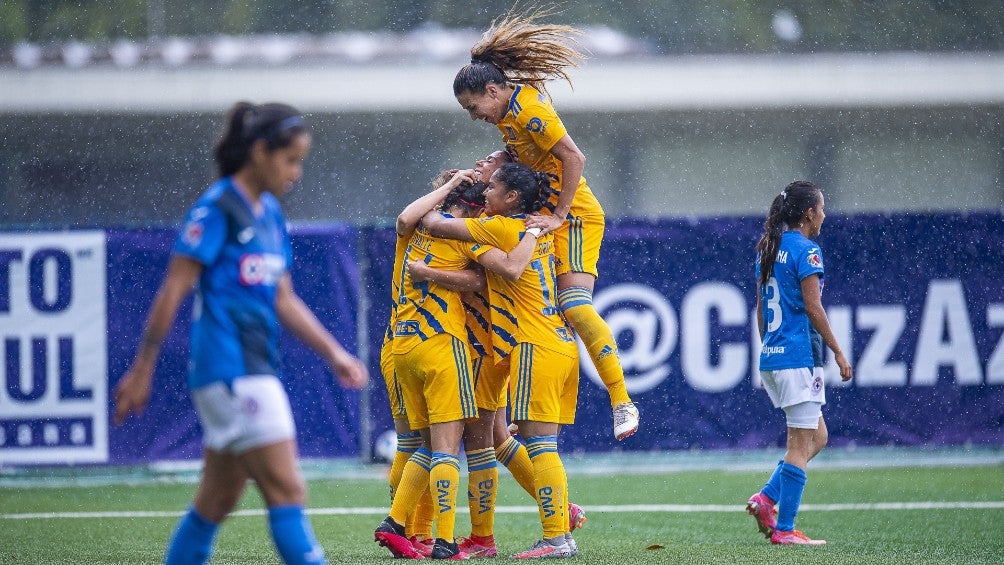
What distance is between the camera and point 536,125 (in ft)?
19.9

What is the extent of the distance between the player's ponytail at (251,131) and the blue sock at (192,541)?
1061 mm

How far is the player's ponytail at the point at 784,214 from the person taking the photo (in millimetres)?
6594

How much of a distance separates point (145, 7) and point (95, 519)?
9944 millimetres

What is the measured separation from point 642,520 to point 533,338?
2252mm

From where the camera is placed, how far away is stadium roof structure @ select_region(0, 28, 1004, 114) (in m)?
14.6

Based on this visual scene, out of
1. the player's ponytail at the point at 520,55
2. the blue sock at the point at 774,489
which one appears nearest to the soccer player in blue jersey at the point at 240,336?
the player's ponytail at the point at 520,55

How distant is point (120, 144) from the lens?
49.0ft

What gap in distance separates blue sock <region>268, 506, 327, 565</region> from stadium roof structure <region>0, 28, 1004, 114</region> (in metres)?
11.3

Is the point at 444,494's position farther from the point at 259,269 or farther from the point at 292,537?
the point at 259,269

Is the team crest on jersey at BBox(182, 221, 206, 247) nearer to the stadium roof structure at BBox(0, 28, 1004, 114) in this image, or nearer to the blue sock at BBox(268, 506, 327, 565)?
the blue sock at BBox(268, 506, 327, 565)

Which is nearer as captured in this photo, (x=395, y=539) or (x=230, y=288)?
(x=230, y=288)

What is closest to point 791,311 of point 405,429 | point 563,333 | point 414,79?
point 563,333

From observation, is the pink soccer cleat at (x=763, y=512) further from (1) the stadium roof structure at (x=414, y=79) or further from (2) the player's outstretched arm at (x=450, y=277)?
(1) the stadium roof structure at (x=414, y=79)

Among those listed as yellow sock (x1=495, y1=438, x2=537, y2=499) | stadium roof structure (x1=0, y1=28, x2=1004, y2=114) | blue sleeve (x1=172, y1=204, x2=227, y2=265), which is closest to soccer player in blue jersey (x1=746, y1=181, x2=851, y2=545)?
yellow sock (x1=495, y1=438, x2=537, y2=499)
